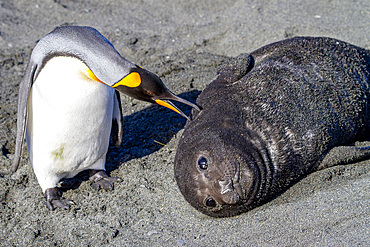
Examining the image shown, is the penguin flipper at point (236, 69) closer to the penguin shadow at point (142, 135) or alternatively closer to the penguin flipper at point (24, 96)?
the penguin shadow at point (142, 135)

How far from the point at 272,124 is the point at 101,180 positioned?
69.2 inches

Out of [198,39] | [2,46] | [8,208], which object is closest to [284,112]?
[8,208]

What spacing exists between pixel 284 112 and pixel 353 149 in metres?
0.73

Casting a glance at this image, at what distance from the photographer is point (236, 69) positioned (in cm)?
442

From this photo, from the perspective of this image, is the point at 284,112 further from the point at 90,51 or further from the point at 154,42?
the point at 154,42

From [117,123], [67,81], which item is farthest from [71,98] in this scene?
[117,123]

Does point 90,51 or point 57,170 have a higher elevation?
point 90,51

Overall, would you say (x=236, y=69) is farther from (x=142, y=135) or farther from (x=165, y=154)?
(x=142, y=135)

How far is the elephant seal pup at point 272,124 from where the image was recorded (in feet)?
11.1

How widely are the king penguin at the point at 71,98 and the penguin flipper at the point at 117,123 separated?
9 cm

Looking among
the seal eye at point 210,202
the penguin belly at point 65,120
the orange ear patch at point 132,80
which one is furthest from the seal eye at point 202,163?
the penguin belly at point 65,120

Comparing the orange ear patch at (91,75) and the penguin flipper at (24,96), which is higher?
the orange ear patch at (91,75)

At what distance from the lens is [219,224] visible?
140 inches

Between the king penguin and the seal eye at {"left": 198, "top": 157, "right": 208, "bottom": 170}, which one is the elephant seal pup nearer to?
the seal eye at {"left": 198, "top": 157, "right": 208, "bottom": 170}
